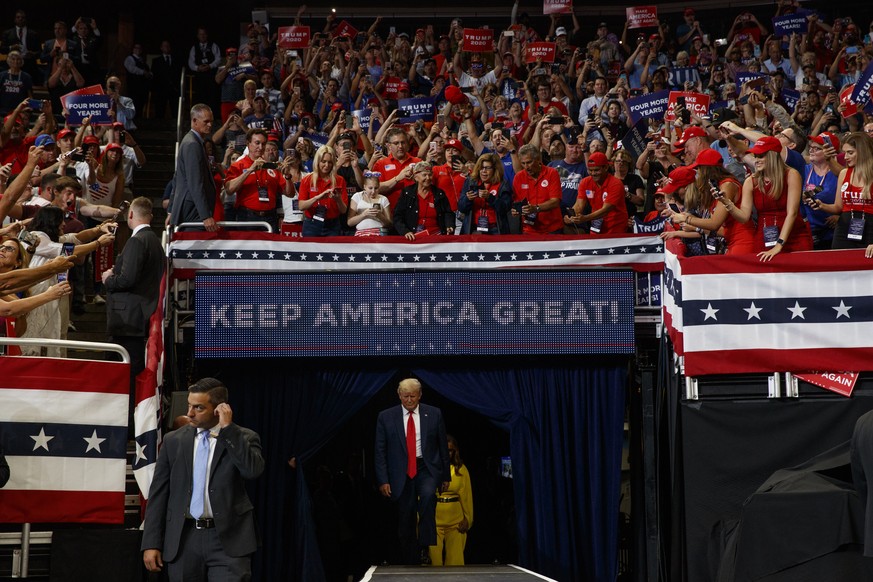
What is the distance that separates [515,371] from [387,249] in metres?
1.80

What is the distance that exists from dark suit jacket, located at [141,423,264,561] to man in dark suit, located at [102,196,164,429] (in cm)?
172

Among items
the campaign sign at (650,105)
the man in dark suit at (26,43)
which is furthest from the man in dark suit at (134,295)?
the man in dark suit at (26,43)

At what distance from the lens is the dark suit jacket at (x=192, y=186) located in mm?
12641

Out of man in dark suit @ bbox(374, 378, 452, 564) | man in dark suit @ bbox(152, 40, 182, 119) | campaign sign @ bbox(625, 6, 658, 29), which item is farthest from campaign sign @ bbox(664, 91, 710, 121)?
man in dark suit @ bbox(152, 40, 182, 119)

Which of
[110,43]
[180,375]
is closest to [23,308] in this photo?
[180,375]

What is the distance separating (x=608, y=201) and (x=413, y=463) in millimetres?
3664

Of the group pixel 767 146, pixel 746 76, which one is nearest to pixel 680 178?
pixel 767 146

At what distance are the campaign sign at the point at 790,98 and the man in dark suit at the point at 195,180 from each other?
9.23 metres

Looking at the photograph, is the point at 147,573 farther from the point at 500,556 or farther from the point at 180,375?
the point at 500,556

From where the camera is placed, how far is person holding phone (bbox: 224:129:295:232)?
14.0 metres

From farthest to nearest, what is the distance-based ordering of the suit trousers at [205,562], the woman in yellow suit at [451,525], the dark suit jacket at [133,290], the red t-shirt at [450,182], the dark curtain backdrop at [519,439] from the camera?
the red t-shirt at [450,182]
the woman in yellow suit at [451,525]
the dark curtain backdrop at [519,439]
the dark suit jacket at [133,290]
the suit trousers at [205,562]

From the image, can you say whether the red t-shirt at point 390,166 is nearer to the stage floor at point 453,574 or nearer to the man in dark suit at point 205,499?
the stage floor at point 453,574

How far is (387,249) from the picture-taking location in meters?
12.9

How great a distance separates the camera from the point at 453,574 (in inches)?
388
